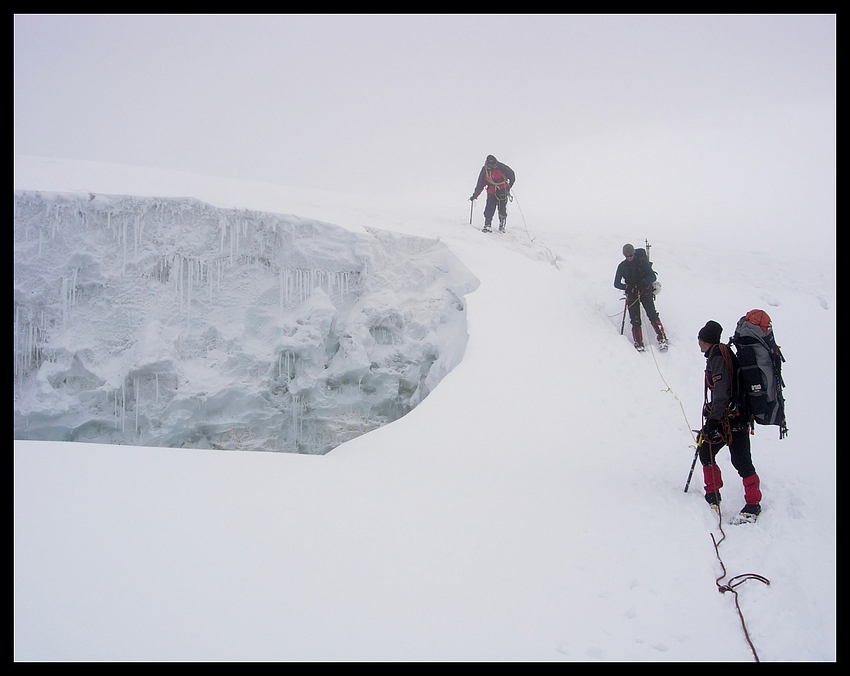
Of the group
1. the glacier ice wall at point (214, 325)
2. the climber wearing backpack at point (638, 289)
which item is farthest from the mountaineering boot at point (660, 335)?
the glacier ice wall at point (214, 325)

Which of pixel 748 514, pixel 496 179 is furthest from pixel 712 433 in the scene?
pixel 496 179

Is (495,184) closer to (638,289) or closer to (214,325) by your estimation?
(638,289)

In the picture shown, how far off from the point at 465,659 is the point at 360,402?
6.84 m

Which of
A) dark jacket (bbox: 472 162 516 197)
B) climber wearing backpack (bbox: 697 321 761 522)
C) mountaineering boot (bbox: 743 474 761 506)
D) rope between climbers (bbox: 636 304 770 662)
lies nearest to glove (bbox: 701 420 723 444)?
climber wearing backpack (bbox: 697 321 761 522)

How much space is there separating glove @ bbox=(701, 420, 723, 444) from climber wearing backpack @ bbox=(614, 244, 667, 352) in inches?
148

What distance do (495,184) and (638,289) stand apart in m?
5.51

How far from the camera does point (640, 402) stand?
675 cm

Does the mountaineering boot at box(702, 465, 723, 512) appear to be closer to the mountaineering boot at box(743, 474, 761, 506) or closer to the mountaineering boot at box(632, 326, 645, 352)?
the mountaineering boot at box(743, 474, 761, 506)

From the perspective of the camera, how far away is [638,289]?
26.0 ft

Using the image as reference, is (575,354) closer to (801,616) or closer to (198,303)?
(801,616)

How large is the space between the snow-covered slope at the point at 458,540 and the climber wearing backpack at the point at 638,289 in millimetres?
1051

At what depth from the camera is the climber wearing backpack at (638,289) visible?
788 cm

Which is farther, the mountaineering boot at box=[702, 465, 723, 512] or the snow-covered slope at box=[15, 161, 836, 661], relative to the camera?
the mountaineering boot at box=[702, 465, 723, 512]

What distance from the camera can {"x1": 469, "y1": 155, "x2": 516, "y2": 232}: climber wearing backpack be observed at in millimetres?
12195
